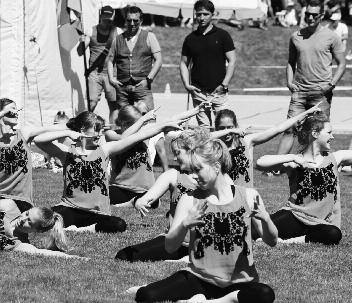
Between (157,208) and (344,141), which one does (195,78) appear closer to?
(157,208)

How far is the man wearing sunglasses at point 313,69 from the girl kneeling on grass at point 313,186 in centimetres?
470

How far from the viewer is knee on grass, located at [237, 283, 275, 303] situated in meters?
6.73

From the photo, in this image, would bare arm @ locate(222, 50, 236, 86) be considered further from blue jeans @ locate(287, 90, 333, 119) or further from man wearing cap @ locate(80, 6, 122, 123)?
man wearing cap @ locate(80, 6, 122, 123)

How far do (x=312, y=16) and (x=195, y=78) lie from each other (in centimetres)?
186

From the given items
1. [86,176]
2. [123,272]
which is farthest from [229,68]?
[123,272]

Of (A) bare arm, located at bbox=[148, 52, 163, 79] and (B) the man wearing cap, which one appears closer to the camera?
(A) bare arm, located at bbox=[148, 52, 163, 79]

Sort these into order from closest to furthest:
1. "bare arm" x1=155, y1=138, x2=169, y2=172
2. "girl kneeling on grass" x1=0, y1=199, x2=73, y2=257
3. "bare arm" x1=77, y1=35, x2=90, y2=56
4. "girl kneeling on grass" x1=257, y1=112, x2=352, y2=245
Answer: "girl kneeling on grass" x1=0, y1=199, x2=73, y2=257
"girl kneeling on grass" x1=257, y1=112, x2=352, y2=245
"bare arm" x1=155, y1=138, x2=169, y2=172
"bare arm" x1=77, y1=35, x2=90, y2=56

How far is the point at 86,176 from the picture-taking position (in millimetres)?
10336

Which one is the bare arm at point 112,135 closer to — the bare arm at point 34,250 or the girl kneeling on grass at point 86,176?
the girl kneeling on grass at point 86,176

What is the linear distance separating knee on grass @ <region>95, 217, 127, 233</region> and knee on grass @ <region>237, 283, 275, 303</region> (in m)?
3.50

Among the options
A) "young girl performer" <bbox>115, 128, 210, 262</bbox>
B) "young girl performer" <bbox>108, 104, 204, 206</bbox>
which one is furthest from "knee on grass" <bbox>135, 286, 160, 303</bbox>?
"young girl performer" <bbox>108, 104, 204, 206</bbox>

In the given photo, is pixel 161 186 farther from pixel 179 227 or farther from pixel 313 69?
pixel 313 69

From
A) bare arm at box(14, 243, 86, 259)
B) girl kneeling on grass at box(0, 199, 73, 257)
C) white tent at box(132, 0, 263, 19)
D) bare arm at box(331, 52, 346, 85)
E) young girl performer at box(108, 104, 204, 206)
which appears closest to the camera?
girl kneeling on grass at box(0, 199, 73, 257)

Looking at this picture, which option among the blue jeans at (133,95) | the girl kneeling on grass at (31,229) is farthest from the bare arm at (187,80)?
the girl kneeling on grass at (31,229)
